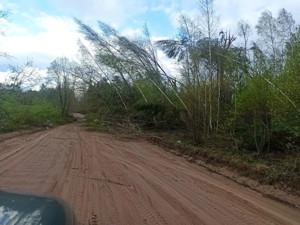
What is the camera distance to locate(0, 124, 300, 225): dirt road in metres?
6.96

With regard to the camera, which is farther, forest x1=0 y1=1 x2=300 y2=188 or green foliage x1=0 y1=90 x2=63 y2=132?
green foliage x1=0 y1=90 x2=63 y2=132

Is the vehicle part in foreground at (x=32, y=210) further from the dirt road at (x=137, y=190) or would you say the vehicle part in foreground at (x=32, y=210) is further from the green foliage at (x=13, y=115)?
the green foliage at (x=13, y=115)

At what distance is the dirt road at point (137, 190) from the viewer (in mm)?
6957

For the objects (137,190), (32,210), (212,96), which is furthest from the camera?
(212,96)

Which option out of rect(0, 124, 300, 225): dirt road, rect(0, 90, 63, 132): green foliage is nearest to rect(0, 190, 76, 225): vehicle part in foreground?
rect(0, 124, 300, 225): dirt road

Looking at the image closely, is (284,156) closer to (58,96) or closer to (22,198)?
(22,198)

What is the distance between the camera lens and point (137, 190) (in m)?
8.95

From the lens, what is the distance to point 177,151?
17875 millimetres

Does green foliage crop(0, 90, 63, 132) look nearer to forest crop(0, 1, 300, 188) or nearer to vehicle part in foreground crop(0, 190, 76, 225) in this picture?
forest crop(0, 1, 300, 188)

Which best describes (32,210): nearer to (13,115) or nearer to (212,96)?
(212,96)

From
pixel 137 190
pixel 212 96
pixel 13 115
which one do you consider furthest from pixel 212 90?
pixel 13 115

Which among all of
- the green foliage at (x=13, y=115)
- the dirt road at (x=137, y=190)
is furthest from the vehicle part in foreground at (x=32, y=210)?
the green foliage at (x=13, y=115)

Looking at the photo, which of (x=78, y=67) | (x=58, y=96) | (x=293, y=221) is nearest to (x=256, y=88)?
(x=293, y=221)

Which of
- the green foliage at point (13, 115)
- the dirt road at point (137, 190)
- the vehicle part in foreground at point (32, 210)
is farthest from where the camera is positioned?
the green foliage at point (13, 115)
